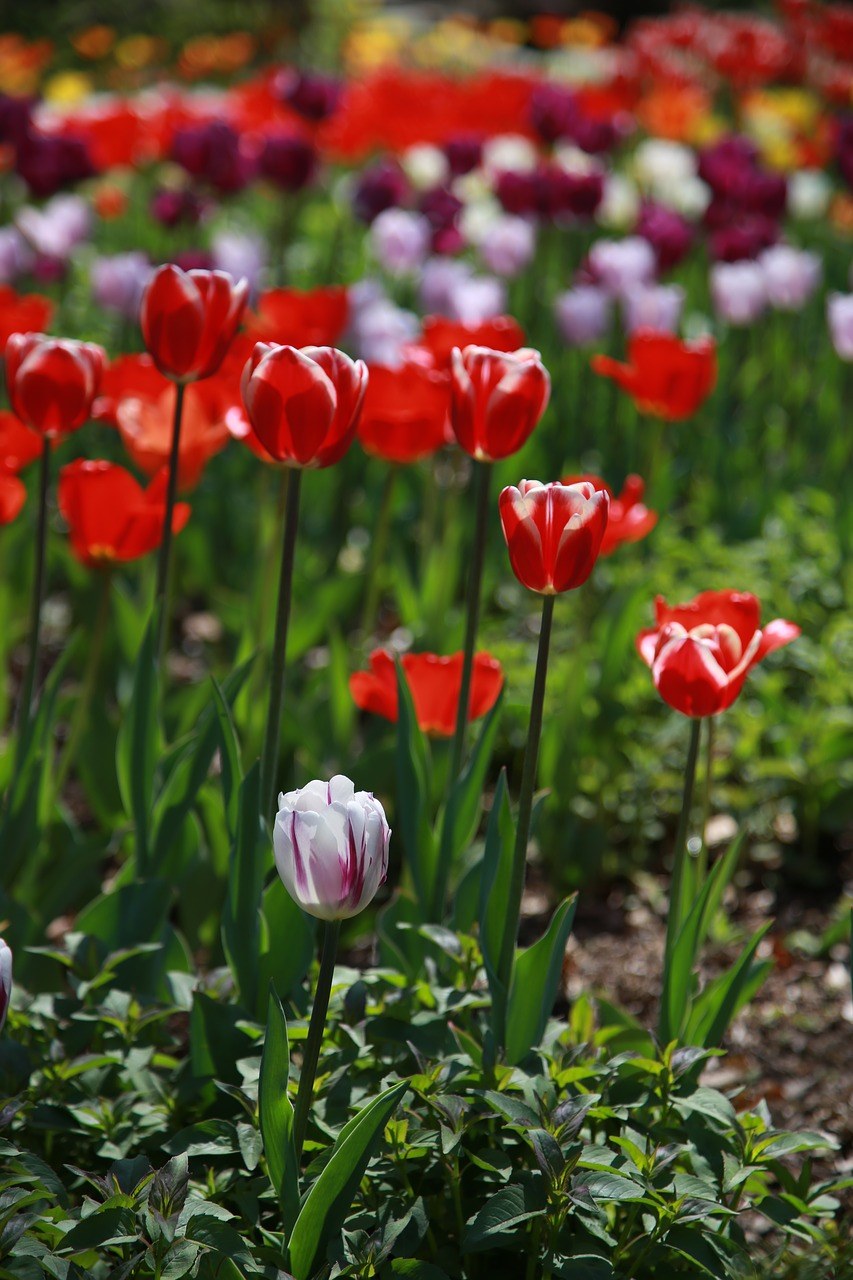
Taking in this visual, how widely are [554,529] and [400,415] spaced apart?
102cm

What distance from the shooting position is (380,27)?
14.1 meters

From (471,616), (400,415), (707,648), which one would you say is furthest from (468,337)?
(707,648)

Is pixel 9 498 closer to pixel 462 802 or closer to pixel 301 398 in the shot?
pixel 301 398

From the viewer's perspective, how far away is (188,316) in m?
1.83

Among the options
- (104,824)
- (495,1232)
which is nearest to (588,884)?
(104,824)

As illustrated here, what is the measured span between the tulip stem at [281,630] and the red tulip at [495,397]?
24 centimetres

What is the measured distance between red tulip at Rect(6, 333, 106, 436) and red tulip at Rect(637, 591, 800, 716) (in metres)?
0.87

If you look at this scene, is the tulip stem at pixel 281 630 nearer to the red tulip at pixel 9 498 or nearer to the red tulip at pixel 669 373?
the red tulip at pixel 9 498

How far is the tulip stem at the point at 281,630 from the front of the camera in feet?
5.48

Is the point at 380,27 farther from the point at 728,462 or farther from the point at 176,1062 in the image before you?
the point at 176,1062

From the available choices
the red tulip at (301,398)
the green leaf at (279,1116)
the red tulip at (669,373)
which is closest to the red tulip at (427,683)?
the red tulip at (301,398)

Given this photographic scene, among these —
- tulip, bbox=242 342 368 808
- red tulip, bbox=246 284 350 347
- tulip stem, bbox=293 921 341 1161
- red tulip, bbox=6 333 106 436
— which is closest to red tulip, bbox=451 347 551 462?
tulip, bbox=242 342 368 808

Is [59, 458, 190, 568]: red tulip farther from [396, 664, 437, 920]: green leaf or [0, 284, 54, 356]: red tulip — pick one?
[0, 284, 54, 356]: red tulip

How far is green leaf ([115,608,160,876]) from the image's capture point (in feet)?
6.50
